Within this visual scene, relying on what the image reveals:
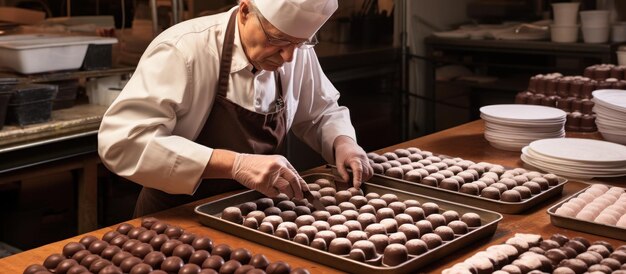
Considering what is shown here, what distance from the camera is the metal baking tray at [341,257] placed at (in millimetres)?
1807

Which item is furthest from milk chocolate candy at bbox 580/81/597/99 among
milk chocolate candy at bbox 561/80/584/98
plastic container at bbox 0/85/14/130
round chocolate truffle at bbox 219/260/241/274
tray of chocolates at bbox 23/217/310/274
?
plastic container at bbox 0/85/14/130

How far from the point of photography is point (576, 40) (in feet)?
17.7

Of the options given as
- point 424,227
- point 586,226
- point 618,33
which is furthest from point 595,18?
point 424,227

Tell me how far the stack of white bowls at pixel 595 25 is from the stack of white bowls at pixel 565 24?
114 millimetres

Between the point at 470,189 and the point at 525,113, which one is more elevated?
the point at 525,113

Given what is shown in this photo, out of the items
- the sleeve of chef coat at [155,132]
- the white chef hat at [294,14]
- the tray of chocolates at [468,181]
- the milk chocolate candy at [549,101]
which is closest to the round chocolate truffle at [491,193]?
the tray of chocolates at [468,181]

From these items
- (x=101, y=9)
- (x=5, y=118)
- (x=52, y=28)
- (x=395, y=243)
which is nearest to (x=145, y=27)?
(x=101, y=9)

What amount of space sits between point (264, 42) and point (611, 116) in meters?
1.52

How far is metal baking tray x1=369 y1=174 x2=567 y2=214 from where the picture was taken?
2.28 m

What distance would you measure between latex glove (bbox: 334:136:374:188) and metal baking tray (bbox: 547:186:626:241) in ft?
2.00

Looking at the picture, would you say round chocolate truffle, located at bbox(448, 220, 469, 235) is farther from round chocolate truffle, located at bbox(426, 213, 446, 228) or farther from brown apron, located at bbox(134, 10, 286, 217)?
brown apron, located at bbox(134, 10, 286, 217)

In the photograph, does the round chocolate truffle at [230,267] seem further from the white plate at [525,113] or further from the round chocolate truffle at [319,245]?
the white plate at [525,113]

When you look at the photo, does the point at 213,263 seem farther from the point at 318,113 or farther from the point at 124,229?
the point at 318,113

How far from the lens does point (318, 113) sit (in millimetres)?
2980
